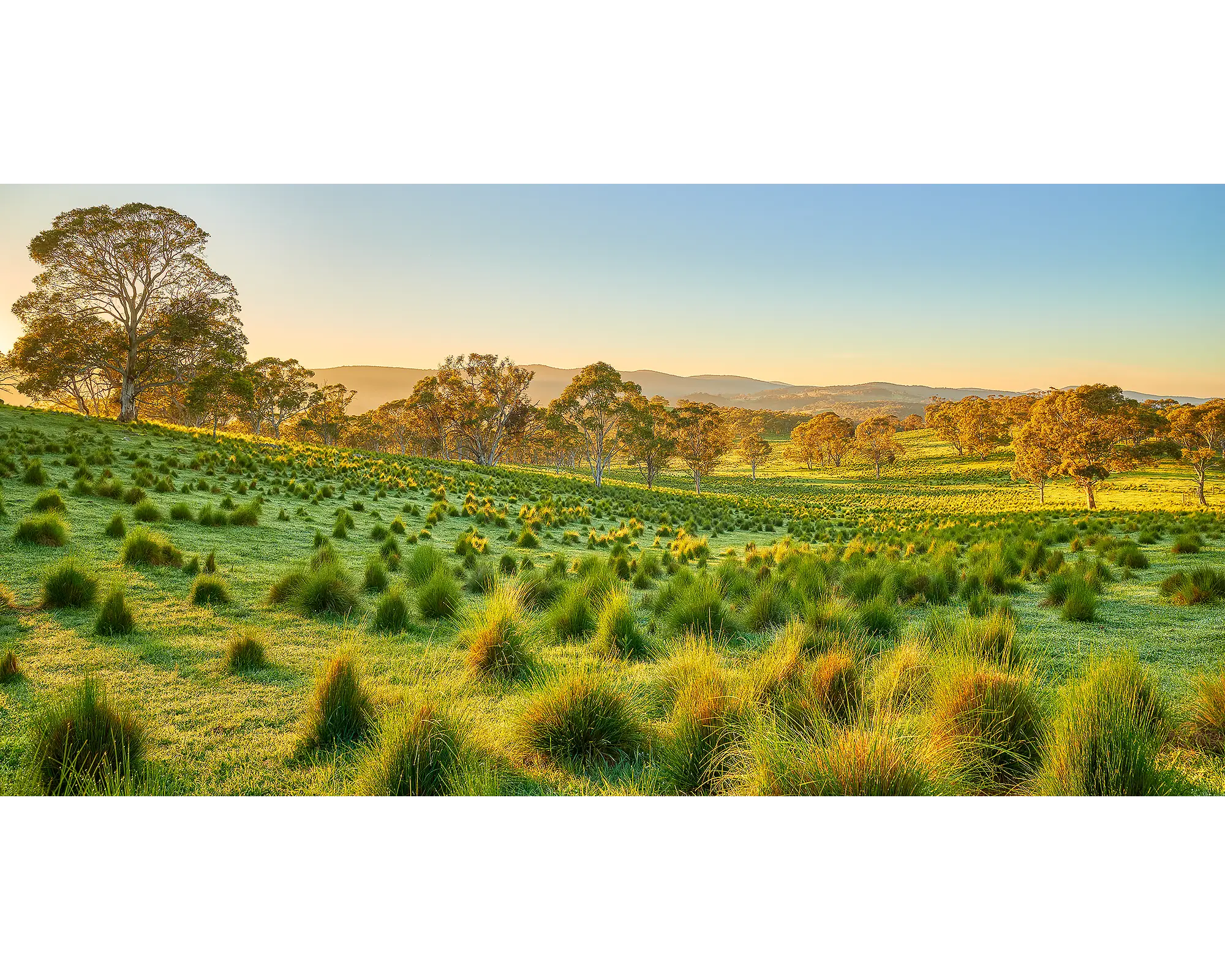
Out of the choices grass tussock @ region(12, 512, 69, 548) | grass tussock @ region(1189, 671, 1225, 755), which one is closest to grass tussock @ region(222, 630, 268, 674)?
grass tussock @ region(12, 512, 69, 548)

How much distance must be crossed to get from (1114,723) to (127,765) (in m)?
4.09

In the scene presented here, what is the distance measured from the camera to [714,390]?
12227 millimetres

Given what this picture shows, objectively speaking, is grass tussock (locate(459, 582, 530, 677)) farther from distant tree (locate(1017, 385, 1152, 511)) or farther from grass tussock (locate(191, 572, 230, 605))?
distant tree (locate(1017, 385, 1152, 511))

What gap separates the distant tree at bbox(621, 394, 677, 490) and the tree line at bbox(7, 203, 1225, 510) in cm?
6

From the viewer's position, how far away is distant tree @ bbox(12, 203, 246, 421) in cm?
641

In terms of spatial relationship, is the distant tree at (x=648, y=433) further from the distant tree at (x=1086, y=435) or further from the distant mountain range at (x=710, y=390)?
the distant tree at (x=1086, y=435)

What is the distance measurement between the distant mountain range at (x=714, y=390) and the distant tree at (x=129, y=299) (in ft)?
5.58

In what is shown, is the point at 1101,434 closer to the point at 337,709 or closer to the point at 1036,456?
the point at 1036,456

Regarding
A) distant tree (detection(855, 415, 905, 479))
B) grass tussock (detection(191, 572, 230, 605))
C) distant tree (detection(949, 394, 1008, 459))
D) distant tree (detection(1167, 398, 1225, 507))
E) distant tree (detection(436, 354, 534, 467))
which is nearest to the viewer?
grass tussock (detection(191, 572, 230, 605))
